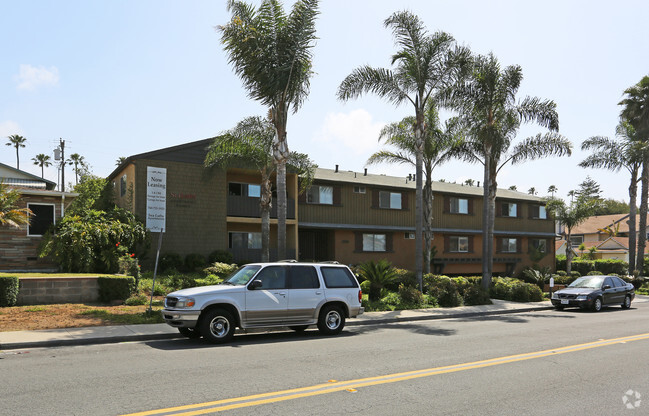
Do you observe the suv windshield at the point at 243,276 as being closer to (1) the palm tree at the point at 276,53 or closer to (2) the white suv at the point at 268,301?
(2) the white suv at the point at 268,301

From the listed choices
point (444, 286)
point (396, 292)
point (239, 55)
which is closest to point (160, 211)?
point (239, 55)

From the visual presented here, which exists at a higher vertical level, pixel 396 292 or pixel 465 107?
pixel 465 107

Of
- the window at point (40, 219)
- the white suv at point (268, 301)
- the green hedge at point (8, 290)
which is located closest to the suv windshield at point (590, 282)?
the white suv at point (268, 301)

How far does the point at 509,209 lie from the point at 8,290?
32.9 metres

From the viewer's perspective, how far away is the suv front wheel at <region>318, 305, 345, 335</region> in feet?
41.4

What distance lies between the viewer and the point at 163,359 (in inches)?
362

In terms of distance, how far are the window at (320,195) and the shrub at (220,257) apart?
599 cm

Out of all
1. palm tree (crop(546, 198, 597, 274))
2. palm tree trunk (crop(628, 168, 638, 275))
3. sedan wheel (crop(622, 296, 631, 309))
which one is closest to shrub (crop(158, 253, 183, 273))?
sedan wheel (crop(622, 296, 631, 309))

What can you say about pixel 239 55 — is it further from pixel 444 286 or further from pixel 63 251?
pixel 444 286

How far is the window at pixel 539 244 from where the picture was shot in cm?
3983

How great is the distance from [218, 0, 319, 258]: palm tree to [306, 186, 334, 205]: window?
36.1 feet

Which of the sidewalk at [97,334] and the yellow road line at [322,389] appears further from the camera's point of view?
the sidewalk at [97,334]

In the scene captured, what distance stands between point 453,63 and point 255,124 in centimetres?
860

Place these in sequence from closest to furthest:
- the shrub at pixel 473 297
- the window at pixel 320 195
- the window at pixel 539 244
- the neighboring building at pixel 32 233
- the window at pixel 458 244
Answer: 1. the neighboring building at pixel 32 233
2. the shrub at pixel 473 297
3. the window at pixel 320 195
4. the window at pixel 458 244
5. the window at pixel 539 244
